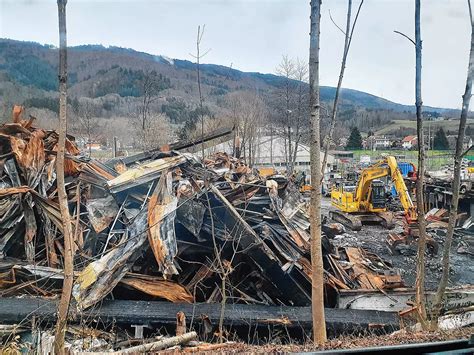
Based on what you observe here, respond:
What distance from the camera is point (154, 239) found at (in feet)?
20.3

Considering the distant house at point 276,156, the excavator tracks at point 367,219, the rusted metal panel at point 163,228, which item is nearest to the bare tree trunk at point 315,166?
the rusted metal panel at point 163,228

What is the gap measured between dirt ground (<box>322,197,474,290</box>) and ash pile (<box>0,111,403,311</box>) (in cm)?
379

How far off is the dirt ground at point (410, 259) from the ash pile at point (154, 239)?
3794mm

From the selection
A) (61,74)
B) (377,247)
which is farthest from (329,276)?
(377,247)

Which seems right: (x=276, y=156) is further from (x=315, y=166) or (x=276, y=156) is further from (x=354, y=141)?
(x=315, y=166)

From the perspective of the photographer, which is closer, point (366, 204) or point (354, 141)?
point (366, 204)

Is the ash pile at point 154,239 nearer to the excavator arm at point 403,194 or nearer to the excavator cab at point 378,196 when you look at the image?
the excavator arm at point 403,194

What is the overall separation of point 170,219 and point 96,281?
5.05 feet

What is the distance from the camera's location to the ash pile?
611 cm

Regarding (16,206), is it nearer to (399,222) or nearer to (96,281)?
(96,281)

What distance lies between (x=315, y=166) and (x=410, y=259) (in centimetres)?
1062

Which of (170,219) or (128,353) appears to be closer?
(128,353)

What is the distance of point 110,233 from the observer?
6.75 meters

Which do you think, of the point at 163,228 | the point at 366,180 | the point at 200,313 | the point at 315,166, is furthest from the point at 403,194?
the point at 315,166
